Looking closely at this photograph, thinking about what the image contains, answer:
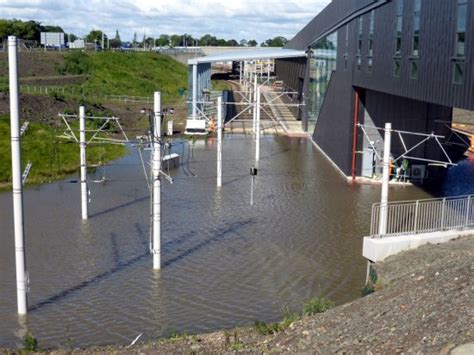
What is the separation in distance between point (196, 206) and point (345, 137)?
6.93 meters

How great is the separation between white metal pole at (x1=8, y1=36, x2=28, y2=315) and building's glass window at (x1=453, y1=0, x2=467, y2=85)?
783 cm

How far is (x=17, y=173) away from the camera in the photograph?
1029 cm

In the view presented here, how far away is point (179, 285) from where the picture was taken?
12148 millimetres

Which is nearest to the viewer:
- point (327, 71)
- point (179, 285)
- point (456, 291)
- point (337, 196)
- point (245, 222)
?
point (456, 291)

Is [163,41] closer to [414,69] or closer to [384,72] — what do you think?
[384,72]

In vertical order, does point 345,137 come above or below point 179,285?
above

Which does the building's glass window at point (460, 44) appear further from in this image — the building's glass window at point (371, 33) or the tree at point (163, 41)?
the tree at point (163, 41)

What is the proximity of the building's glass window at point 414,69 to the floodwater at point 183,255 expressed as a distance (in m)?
3.65

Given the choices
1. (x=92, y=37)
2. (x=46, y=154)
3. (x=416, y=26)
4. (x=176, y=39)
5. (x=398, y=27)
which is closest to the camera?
(x=416, y=26)

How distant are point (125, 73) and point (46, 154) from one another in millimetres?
34488

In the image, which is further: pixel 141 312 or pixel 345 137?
pixel 345 137

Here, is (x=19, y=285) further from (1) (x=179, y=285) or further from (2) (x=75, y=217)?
(2) (x=75, y=217)

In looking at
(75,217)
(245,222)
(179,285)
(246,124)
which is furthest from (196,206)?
(246,124)

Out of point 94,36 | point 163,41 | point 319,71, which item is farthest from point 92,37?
point 319,71
